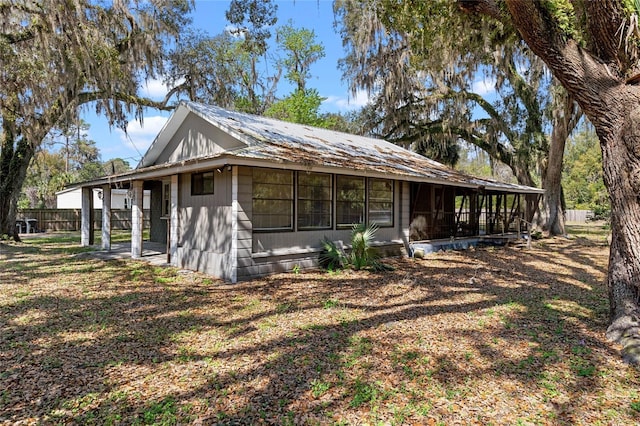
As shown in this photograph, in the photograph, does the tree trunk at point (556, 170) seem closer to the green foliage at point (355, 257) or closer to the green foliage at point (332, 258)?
the green foliage at point (355, 257)

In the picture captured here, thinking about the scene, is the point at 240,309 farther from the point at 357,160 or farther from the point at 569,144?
the point at 569,144

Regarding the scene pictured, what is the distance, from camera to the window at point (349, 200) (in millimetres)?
9750

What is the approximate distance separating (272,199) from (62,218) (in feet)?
64.9

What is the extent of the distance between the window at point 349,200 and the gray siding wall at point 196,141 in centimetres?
290

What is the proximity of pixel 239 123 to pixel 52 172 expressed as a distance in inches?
1420

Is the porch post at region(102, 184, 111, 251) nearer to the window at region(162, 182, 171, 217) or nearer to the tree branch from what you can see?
the window at region(162, 182, 171, 217)

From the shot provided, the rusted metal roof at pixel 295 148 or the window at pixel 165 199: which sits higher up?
the rusted metal roof at pixel 295 148

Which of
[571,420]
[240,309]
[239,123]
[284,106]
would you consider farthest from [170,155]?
[284,106]

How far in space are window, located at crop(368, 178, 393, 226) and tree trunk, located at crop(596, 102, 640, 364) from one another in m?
6.32

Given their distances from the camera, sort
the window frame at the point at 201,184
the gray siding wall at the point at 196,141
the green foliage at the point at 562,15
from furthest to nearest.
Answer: the gray siding wall at the point at 196,141, the window frame at the point at 201,184, the green foliage at the point at 562,15

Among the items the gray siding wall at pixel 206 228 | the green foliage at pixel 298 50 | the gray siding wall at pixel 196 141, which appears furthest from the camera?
the green foliage at pixel 298 50

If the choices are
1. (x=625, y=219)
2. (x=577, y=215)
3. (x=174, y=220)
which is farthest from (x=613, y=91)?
(x=577, y=215)

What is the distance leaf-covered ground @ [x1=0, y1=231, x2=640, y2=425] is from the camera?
298 centimetres

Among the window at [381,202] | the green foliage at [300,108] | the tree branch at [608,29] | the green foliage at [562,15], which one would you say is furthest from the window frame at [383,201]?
the green foliage at [300,108]
